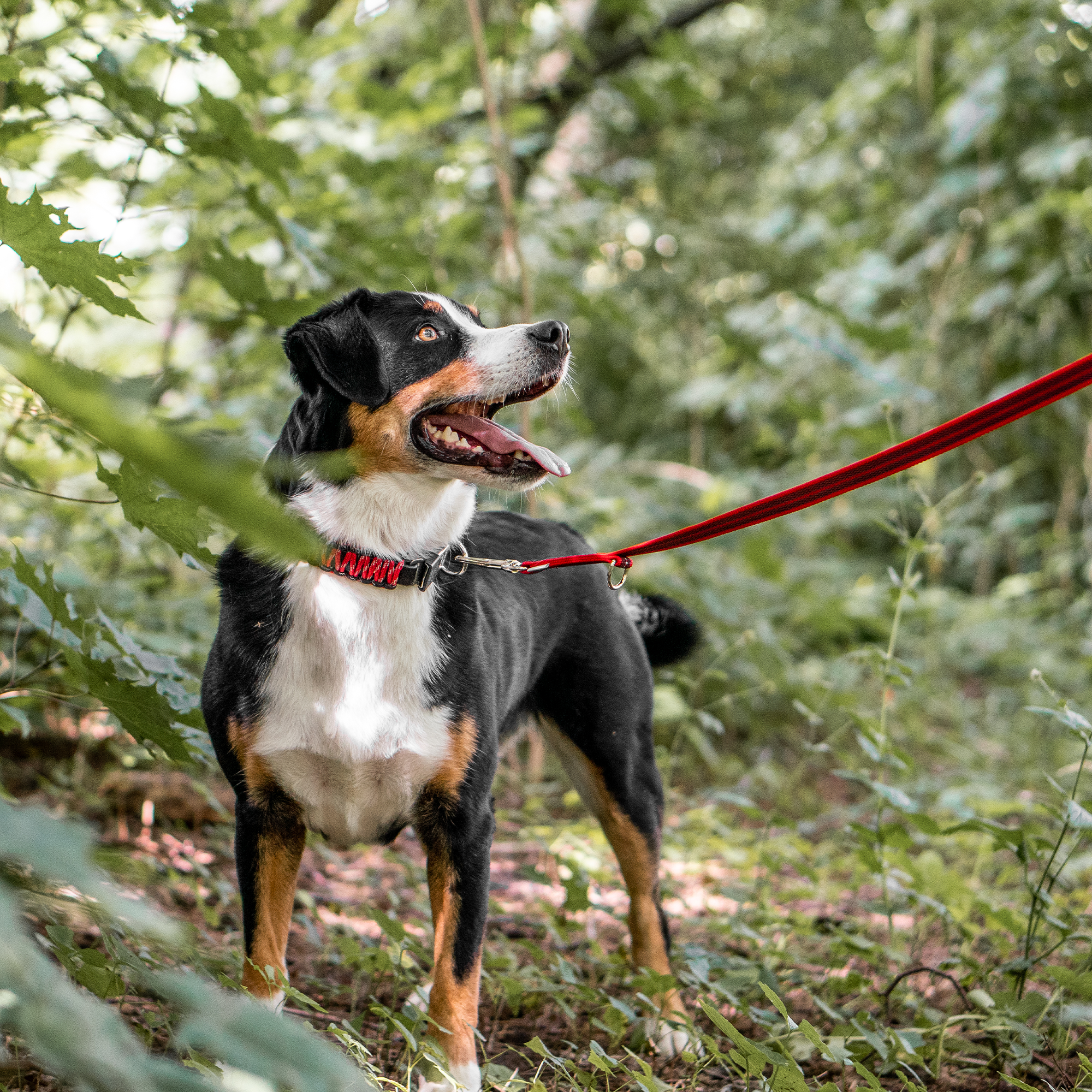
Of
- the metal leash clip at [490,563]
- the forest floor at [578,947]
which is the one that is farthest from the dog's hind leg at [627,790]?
the metal leash clip at [490,563]

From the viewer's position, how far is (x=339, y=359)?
7.59ft

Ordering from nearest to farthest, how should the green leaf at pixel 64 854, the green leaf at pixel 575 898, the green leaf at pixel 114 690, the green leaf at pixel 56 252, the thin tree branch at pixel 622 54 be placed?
the green leaf at pixel 64 854
the green leaf at pixel 56 252
the green leaf at pixel 114 690
the green leaf at pixel 575 898
the thin tree branch at pixel 622 54

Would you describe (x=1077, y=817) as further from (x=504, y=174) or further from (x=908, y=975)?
(x=504, y=174)

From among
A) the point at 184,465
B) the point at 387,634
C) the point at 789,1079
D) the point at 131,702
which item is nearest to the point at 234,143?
the point at 387,634

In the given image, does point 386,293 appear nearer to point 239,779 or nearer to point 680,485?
point 239,779

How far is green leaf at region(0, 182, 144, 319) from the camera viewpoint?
5.65ft

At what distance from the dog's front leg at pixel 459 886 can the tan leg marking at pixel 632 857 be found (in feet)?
2.49

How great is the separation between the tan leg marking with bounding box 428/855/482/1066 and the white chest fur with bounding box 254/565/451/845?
0.21 meters

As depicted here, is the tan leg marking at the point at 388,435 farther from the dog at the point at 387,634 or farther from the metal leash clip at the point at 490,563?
the metal leash clip at the point at 490,563

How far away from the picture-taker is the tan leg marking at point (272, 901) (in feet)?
6.98

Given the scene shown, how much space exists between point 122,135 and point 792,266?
24.7 feet

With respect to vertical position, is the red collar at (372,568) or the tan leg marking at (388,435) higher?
the tan leg marking at (388,435)

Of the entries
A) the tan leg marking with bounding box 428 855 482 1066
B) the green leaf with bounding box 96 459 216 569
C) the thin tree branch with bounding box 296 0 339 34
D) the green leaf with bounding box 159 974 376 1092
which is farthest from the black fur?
the thin tree branch with bounding box 296 0 339 34

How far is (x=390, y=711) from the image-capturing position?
2.20 metres
